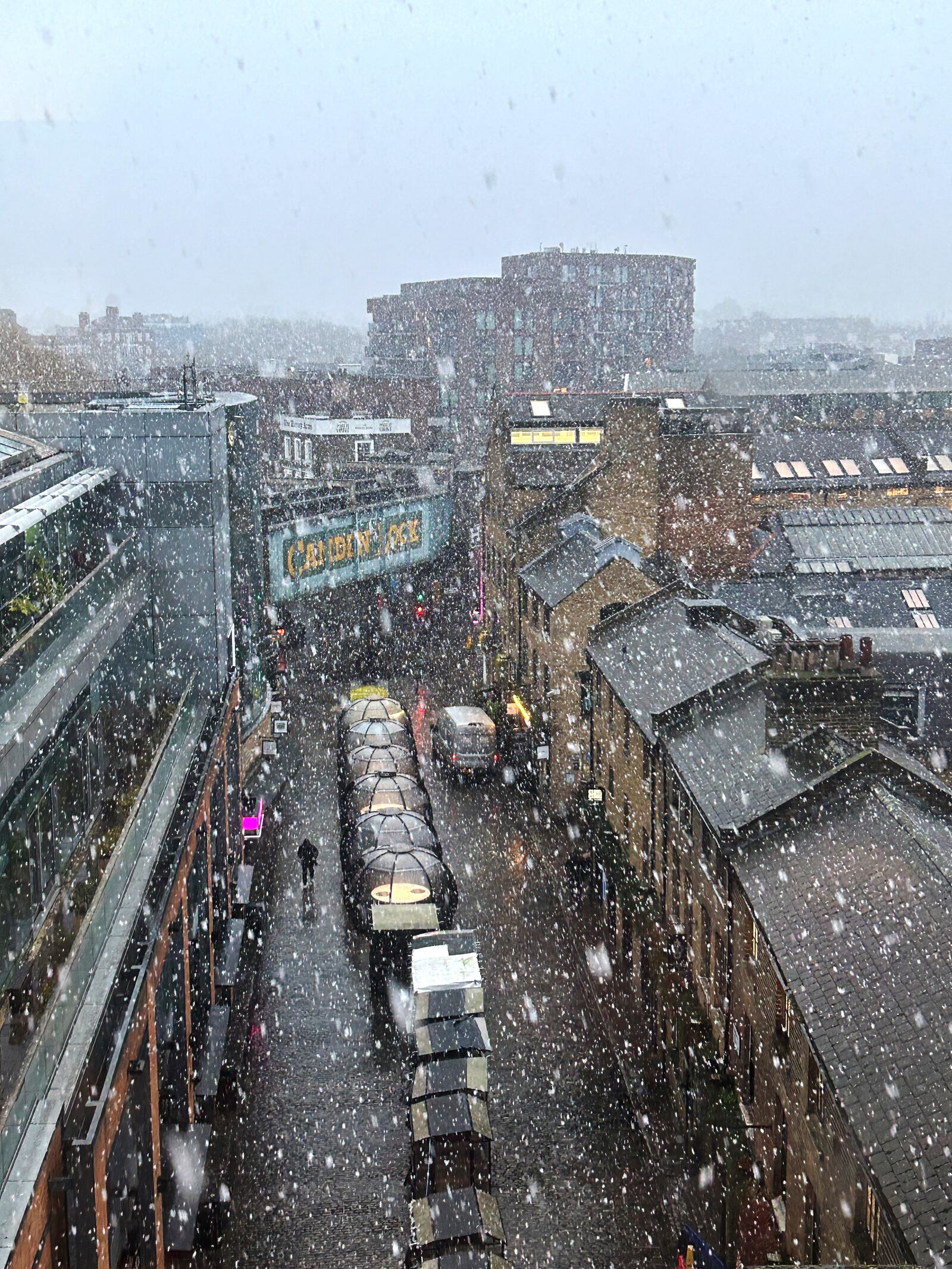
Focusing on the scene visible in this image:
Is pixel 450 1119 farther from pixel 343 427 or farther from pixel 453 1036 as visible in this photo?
pixel 343 427

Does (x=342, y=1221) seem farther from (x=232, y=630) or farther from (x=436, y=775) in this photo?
(x=436, y=775)

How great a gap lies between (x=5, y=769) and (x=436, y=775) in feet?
81.7

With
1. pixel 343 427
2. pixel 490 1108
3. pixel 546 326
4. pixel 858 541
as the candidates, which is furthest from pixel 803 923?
pixel 546 326

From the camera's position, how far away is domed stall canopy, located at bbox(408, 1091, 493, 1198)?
15266 mm

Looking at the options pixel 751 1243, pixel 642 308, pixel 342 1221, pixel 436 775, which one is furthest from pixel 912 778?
pixel 642 308

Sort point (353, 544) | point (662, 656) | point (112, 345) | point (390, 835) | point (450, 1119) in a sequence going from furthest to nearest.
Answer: point (112, 345), point (353, 544), point (390, 835), point (662, 656), point (450, 1119)

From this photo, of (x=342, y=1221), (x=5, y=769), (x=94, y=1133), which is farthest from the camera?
(x=342, y=1221)

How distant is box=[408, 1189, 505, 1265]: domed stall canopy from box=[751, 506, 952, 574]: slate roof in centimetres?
2405

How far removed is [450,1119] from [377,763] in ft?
48.2

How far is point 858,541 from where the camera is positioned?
128 feet

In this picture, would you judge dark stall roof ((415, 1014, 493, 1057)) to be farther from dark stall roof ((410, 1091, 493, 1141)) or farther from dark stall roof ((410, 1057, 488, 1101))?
dark stall roof ((410, 1091, 493, 1141))

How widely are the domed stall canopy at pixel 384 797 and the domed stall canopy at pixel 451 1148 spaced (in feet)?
34.4

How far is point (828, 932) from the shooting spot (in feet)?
40.6

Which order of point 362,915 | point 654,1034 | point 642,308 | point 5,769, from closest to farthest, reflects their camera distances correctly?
1. point 5,769
2. point 654,1034
3. point 362,915
4. point 642,308
